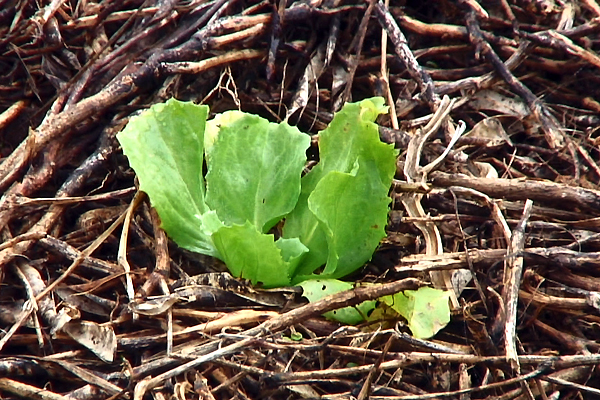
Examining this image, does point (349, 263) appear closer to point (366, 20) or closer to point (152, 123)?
point (152, 123)

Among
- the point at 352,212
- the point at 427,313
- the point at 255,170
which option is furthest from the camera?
the point at 255,170

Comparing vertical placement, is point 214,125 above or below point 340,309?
above

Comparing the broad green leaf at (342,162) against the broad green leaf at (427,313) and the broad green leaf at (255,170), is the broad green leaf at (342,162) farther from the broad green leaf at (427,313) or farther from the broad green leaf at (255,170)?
the broad green leaf at (427,313)

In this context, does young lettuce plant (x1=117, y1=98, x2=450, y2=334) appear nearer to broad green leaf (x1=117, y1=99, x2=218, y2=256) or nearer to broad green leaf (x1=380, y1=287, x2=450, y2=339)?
broad green leaf (x1=117, y1=99, x2=218, y2=256)

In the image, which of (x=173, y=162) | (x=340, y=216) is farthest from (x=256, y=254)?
(x=173, y=162)

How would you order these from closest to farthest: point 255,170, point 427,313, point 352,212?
point 427,313 → point 352,212 → point 255,170

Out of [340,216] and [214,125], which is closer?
[340,216]

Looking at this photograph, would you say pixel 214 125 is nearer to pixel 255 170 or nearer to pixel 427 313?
pixel 255 170

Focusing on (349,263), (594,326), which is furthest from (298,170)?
(594,326)

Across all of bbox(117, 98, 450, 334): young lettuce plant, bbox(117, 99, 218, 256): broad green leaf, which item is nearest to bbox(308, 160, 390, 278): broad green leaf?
bbox(117, 98, 450, 334): young lettuce plant
